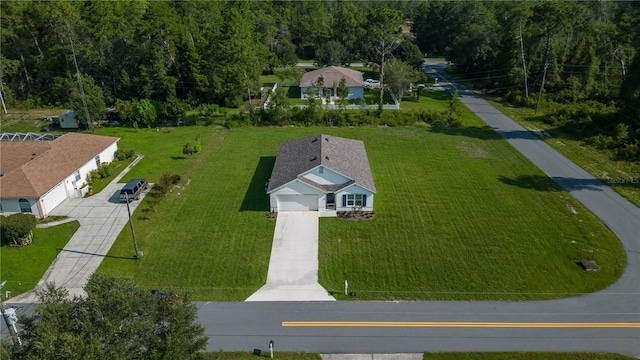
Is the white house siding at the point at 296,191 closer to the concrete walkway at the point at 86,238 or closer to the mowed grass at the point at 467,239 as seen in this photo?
the mowed grass at the point at 467,239

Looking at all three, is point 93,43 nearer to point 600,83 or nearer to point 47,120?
point 47,120

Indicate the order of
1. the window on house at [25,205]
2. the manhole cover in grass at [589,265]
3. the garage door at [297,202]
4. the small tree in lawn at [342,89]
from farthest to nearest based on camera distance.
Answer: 1. the small tree in lawn at [342,89]
2. the garage door at [297,202]
3. the window on house at [25,205]
4. the manhole cover in grass at [589,265]

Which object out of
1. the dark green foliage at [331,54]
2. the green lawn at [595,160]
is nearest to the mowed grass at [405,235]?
the green lawn at [595,160]

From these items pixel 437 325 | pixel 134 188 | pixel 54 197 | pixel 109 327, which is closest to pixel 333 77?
pixel 134 188

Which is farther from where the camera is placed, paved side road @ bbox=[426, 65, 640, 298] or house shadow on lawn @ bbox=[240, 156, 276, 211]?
house shadow on lawn @ bbox=[240, 156, 276, 211]

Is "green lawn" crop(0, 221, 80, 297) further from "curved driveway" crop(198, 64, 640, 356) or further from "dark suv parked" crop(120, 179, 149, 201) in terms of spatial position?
"curved driveway" crop(198, 64, 640, 356)

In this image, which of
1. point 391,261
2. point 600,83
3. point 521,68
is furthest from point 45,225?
point 600,83

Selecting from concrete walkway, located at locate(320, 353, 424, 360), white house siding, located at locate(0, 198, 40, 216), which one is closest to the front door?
concrete walkway, located at locate(320, 353, 424, 360)
